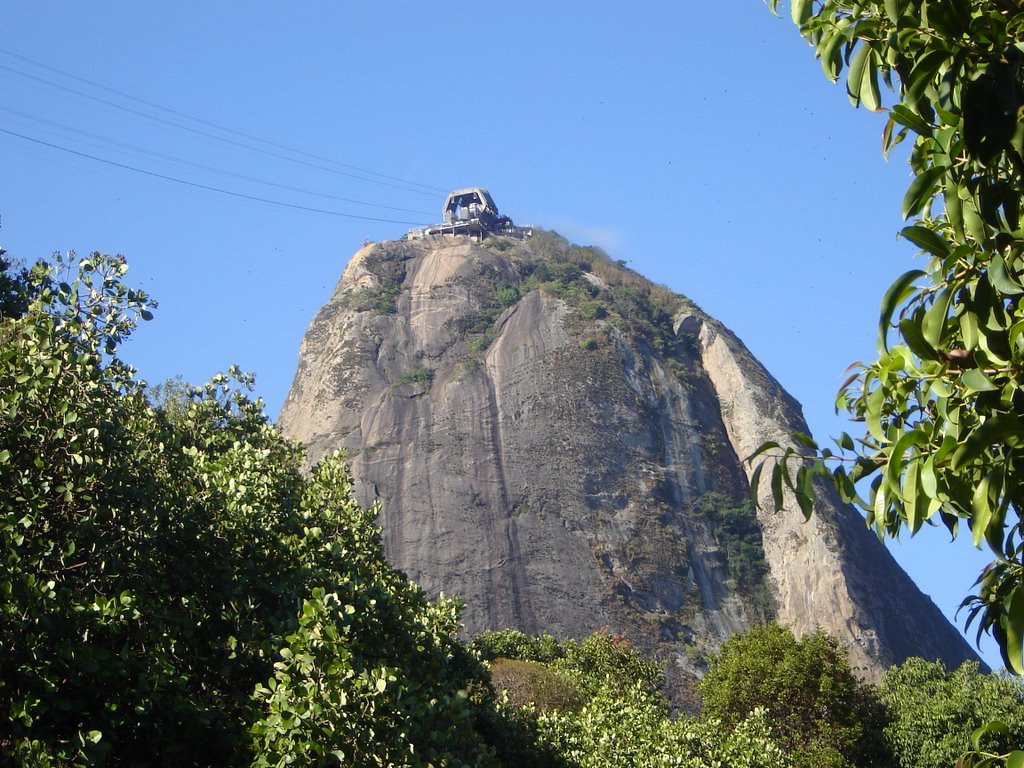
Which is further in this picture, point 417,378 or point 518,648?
point 417,378

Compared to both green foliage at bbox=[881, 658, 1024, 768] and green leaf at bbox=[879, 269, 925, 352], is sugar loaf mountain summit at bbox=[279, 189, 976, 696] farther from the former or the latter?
green leaf at bbox=[879, 269, 925, 352]

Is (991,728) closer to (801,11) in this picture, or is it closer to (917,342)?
(917,342)

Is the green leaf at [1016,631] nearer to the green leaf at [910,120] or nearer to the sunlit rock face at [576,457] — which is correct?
the green leaf at [910,120]

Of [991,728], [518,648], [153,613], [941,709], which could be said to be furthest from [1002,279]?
[518,648]

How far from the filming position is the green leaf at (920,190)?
461cm

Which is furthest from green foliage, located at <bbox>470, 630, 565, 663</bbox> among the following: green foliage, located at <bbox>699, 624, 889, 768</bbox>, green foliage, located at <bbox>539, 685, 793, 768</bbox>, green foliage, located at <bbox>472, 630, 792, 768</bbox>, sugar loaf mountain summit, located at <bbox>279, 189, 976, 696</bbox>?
sugar loaf mountain summit, located at <bbox>279, 189, 976, 696</bbox>

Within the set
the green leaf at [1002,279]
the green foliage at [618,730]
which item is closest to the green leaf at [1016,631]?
the green leaf at [1002,279]

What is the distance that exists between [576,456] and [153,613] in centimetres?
7730

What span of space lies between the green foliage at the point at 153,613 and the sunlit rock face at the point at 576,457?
192 feet

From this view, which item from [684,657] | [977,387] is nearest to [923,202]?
[977,387]

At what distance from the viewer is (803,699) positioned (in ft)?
98.7

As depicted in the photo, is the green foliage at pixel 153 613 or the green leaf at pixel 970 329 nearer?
the green leaf at pixel 970 329

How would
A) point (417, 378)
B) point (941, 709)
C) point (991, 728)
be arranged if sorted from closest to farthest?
point (991, 728) < point (941, 709) < point (417, 378)

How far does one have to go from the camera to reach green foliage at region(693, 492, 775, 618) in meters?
83.6
